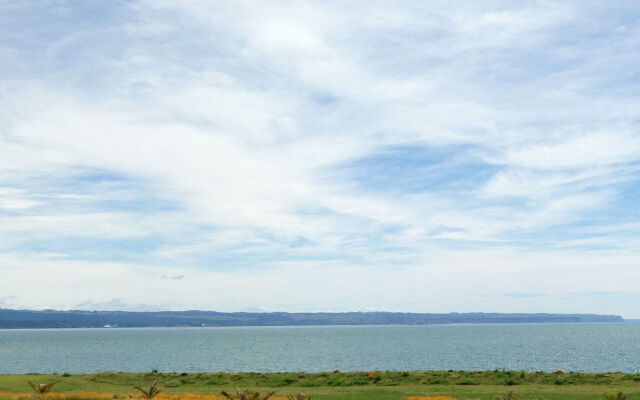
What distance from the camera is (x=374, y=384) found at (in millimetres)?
49562

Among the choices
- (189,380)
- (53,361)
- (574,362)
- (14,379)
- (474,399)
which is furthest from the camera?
(53,361)

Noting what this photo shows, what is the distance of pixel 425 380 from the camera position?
50312 mm

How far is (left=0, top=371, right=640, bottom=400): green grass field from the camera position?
41438 millimetres

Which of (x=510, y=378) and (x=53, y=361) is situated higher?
(x=510, y=378)

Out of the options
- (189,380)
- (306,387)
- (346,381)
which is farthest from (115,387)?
(346,381)

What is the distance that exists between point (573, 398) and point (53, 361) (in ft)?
450

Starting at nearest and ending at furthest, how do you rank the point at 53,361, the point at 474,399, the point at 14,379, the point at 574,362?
1. the point at 474,399
2. the point at 14,379
3. the point at 574,362
4. the point at 53,361

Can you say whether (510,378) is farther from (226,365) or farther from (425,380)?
(226,365)

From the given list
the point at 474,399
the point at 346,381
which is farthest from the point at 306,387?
the point at 474,399

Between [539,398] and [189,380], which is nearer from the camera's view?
Answer: [539,398]

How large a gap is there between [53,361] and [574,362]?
124777mm

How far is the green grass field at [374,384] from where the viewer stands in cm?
4144

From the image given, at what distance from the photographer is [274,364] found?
116m

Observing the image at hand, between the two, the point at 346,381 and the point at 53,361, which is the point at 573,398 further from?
the point at 53,361
